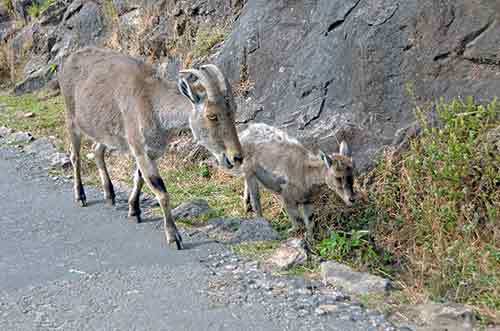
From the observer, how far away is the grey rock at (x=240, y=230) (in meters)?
7.91

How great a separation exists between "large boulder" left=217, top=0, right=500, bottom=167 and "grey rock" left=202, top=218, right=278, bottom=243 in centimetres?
159

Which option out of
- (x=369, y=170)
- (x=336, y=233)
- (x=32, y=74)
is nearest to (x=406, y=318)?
(x=336, y=233)

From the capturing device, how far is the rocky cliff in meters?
8.63

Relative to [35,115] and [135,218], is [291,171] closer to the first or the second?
[135,218]

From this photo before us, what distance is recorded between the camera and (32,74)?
1820 cm

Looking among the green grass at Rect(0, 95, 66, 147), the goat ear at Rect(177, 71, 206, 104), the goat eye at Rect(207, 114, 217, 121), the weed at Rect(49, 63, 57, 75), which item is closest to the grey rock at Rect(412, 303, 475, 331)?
the goat eye at Rect(207, 114, 217, 121)

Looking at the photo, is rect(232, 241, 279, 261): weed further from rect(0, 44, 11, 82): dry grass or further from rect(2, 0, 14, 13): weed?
rect(2, 0, 14, 13): weed

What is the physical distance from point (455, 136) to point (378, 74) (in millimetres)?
1811

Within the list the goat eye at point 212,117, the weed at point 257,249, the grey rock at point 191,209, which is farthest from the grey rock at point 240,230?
the goat eye at point 212,117

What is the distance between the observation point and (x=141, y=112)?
27.1 ft

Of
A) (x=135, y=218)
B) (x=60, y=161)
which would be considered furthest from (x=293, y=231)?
(x=60, y=161)

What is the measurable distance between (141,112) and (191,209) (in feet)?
4.53

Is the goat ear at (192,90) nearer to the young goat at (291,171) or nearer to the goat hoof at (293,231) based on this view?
the young goat at (291,171)

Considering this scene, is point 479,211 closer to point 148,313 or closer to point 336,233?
point 336,233
